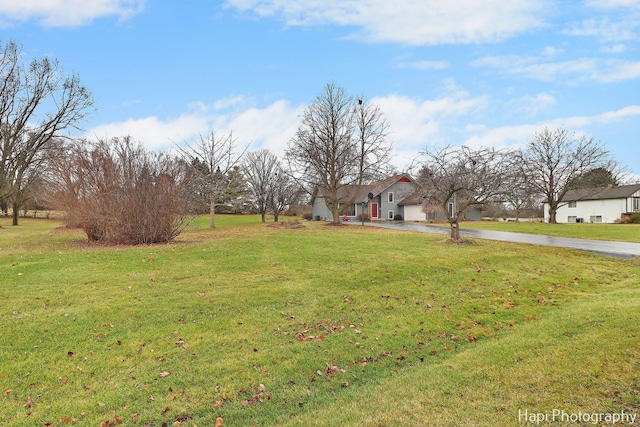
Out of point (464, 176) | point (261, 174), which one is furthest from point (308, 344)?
point (261, 174)

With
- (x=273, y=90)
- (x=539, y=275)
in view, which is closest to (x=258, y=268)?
(x=539, y=275)

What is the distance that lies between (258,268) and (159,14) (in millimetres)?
11800

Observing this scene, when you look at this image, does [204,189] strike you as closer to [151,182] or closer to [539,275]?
[151,182]

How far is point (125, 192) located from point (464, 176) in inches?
595

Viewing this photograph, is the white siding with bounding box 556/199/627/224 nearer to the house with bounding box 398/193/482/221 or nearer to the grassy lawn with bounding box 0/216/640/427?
the house with bounding box 398/193/482/221

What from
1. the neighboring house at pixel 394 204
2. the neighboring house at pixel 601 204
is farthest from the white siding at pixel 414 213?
the neighboring house at pixel 601 204

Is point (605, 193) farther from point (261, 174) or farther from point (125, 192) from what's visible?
point (125, 192)

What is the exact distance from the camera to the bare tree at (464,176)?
580 inches

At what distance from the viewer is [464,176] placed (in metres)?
15.0

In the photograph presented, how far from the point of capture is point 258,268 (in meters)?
10.0

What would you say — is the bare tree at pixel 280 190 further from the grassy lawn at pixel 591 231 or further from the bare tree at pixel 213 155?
the grassy lawn at pixel 591 231

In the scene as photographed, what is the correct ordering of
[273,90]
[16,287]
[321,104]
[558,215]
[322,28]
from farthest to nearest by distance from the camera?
→ [558,215] < [321,104] < [273,90] < [322,28] < [16,287]

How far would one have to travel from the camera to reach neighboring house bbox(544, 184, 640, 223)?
1548 inches

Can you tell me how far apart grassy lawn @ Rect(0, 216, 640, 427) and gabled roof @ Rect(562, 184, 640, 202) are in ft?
132
